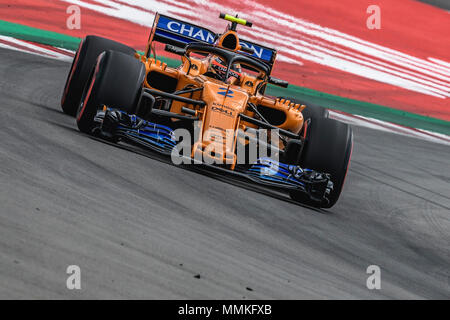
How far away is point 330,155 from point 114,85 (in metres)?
2.16

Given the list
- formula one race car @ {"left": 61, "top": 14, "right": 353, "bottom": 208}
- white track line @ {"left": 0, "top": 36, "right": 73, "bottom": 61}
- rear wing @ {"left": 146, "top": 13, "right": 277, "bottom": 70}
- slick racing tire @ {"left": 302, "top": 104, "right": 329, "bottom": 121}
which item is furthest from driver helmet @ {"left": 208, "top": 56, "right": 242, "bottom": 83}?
white track line @ {"left": 0, "top": 36, "right": 73, "bottom": 61}

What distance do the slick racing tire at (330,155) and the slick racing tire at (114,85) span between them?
175 centimetres

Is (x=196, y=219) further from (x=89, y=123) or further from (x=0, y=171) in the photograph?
(x=89, y=123)

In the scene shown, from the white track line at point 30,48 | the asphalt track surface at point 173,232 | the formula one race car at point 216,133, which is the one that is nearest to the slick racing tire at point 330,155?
the formula one race car at point 216,133

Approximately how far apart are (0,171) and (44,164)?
23.2 inches

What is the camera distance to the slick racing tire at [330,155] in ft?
22.6

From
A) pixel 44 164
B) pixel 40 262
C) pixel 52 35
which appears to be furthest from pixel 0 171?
pixel 52 35

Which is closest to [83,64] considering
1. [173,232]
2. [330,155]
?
[330,155]

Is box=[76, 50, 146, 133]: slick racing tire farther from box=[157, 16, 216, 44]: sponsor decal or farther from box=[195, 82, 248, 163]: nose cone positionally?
box=[157, 16, 216, 44]: sponsor decal

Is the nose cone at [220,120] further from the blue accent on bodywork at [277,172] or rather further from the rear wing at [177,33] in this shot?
the rear wing at [177,33]

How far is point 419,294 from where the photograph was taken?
4.47 meters

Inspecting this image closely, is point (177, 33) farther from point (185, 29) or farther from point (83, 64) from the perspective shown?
point (83, 64)

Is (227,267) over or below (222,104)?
below
